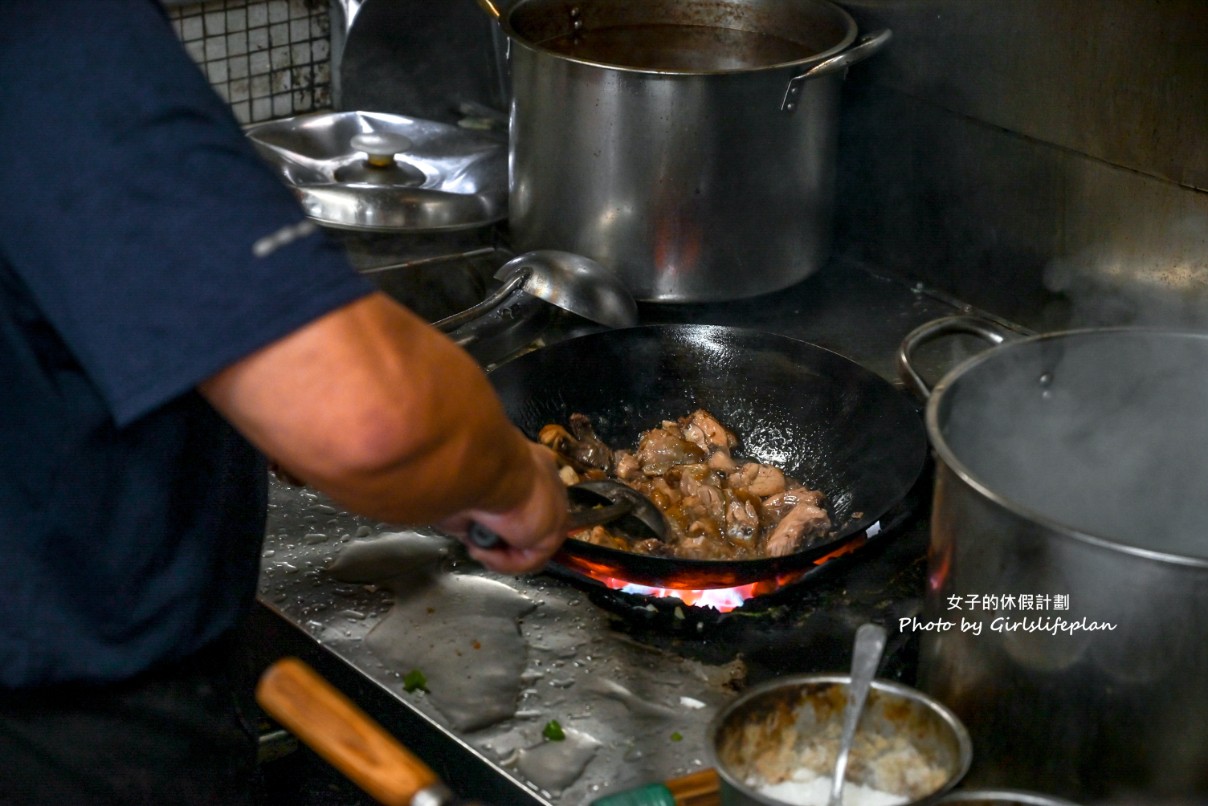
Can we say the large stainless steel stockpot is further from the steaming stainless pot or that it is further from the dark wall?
the steaming stainless pot

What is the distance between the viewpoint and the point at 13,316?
861 millimetres

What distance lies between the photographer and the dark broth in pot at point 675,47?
6.82 ft

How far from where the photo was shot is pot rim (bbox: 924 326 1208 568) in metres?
0.91

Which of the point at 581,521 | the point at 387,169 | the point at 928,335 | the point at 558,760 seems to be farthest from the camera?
the point at 387,169

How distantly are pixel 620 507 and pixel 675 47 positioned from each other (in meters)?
1.01

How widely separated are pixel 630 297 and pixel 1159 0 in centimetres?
81

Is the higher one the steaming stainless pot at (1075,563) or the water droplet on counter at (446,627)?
the steaming stainless pot at (1075,563)

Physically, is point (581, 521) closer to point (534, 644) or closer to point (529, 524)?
point (534, 644)

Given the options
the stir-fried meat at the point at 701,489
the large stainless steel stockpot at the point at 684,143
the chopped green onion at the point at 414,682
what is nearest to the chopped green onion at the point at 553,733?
the chopped green onion at the point at 414,682

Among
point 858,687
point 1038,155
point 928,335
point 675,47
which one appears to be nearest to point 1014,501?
point 858,687

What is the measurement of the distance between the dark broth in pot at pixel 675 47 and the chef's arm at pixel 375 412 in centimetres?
128

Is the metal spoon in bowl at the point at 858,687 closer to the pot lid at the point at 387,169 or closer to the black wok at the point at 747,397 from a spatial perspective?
the black wok at the point at 747,397

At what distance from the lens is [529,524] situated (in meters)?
1.07

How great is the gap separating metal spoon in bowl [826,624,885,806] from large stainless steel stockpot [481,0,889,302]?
3.15 ft
